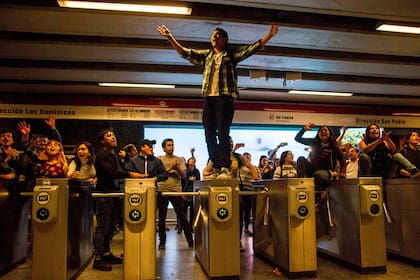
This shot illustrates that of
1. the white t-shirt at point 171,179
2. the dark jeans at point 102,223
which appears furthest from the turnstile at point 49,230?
the white t-shirt at point 171,179

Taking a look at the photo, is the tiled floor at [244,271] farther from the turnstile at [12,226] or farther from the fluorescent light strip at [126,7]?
the fluorescent light strip at [126,7]

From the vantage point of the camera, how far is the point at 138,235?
3.10 meters

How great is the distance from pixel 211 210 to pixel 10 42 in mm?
3612

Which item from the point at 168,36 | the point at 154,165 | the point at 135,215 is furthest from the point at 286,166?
the point at 135,215

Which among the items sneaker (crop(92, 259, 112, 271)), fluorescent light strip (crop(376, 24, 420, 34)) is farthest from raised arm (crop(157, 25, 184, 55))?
fluorescent light strip (crop(376, 24, 420, 34))

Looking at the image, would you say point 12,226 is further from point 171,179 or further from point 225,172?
point 225,172

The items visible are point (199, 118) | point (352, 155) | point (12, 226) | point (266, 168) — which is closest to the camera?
point (12, 226)

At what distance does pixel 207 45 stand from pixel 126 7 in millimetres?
1500

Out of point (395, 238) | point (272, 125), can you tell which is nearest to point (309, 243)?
point (395, 238)

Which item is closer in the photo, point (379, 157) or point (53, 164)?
point (53, 164)

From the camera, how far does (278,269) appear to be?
3461 mm

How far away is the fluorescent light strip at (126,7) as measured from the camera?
3.81 metres

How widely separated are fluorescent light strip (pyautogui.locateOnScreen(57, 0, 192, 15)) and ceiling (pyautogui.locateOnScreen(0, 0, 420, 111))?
0.11 m

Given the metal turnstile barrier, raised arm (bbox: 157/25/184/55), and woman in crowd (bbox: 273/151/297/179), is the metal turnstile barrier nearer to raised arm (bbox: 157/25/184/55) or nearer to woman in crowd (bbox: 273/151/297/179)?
raised arm (bbox: 157/25/184/55)
